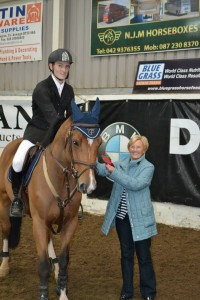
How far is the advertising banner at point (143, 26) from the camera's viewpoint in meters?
8.13

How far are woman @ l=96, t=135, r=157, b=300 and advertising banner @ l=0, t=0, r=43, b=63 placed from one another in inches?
263

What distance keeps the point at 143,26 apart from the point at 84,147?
560 cm

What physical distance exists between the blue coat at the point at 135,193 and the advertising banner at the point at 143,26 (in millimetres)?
4451

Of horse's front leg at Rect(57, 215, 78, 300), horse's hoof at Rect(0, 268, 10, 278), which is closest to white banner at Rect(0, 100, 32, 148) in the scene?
horse's hoof at Rect(0, 268, 10, 278)

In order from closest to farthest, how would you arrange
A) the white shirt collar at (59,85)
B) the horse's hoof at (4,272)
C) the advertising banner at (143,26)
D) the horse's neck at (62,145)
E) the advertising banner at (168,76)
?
the horse's neck at (62,145) < the white shirt collar at (59,85) < the horse's hoof at (4,272) < the advertising banner at (168,76) < the advertising banner at (143,26)

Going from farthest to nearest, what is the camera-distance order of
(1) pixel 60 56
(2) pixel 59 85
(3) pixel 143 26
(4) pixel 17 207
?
(3) pixel 143 26
(4) pixel 17 207
(2) pixel 59 85
(1) pixel 60 56

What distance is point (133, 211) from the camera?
436 cm

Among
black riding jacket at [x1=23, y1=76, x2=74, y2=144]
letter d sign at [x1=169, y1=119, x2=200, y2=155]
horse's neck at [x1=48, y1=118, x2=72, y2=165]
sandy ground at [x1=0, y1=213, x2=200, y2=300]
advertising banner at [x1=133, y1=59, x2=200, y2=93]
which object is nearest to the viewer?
horse's neck at [x1=48, y1=118, x2=72, y2=165]

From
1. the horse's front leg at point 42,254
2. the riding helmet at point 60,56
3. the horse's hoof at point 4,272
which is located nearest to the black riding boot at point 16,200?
the horse's front leg at point 42,254

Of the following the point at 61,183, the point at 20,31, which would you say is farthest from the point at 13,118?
the point at 61,183

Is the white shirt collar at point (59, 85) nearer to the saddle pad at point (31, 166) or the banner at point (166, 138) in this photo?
the saddle pad at point (31, 166)

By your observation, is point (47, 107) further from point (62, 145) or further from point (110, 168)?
point (110, 168)

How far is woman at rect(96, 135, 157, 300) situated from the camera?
4.26 m

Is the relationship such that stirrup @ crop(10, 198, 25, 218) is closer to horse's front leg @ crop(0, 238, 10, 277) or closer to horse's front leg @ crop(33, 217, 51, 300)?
horse's front leg @ crop(33, 217, 51, 300)
